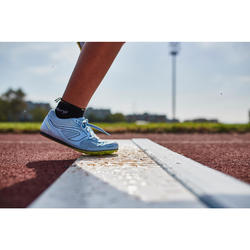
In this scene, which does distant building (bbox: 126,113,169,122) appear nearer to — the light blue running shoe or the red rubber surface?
the light blue running shoe

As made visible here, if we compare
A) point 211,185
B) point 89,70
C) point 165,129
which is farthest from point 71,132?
point 165,129

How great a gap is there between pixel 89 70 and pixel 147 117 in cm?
427

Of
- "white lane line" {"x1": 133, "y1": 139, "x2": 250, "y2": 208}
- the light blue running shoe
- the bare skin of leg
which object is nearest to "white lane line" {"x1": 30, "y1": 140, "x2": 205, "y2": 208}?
"white lane line" {"x1": 133, "y1": 139, "x2": 250, "y2": 208}

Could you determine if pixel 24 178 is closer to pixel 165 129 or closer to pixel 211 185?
pixel 211 185

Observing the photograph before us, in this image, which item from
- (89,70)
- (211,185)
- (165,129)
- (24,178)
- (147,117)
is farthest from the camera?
(147,117)

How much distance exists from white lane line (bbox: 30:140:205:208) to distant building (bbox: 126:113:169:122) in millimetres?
4058

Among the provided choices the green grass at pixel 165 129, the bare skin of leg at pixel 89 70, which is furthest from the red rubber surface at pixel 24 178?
the green grass at pixel 165 129

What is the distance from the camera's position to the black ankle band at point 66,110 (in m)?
1.22

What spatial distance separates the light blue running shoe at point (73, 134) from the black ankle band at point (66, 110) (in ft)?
0.07

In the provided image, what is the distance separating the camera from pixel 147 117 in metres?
5.38

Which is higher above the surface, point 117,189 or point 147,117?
point 117,189

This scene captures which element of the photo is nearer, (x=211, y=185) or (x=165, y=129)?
(x=211, y=185)
